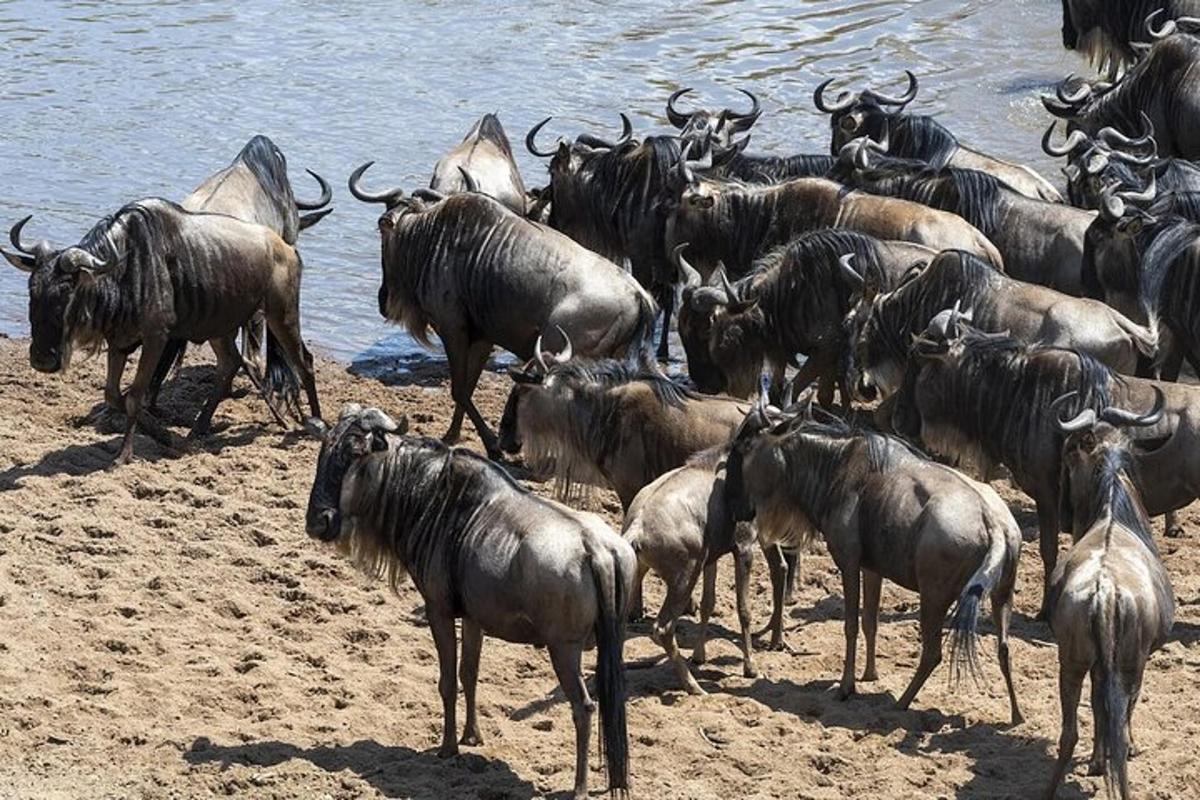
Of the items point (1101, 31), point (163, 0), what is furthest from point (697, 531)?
point (163, 0)

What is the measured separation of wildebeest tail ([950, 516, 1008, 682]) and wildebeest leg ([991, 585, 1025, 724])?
192mm

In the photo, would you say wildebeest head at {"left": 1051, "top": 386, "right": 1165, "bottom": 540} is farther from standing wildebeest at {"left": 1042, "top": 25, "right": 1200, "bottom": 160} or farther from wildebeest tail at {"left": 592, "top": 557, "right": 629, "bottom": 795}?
standing wildebeest at {"left": 1042, "top": 25, "right": 1200, "bottom": 160}

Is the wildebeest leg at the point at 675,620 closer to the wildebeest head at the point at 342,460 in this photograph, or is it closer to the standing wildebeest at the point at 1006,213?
the wildebeest head at the point at 342,460

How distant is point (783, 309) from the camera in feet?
41.0

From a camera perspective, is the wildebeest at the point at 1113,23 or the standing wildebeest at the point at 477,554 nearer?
the standing wildebeest at the point at 477,554

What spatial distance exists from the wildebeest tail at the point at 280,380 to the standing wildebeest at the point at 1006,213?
3.69 m

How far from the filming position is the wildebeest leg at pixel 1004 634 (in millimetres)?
9227

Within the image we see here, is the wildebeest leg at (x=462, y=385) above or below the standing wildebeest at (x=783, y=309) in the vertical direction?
below

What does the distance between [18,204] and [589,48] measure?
737cm

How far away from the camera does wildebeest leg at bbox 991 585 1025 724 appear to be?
9227 mm

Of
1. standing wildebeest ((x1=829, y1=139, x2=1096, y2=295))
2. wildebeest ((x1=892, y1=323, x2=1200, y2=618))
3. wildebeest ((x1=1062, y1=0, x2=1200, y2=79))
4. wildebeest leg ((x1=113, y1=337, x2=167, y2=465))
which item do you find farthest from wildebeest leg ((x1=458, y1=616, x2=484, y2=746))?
wildebeest ((x1=1062, y1=0, x2=1200, y2=79))

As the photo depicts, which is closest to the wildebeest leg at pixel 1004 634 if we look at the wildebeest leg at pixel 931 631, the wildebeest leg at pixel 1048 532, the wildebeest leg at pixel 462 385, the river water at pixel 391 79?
the wildebeest leg at pixel 931 631

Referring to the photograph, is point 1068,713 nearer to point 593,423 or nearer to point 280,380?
point 593,423

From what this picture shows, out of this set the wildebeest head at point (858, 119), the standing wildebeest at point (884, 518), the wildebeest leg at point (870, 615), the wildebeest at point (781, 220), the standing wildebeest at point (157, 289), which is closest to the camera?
the standing wildebeest at point (884, 518)
